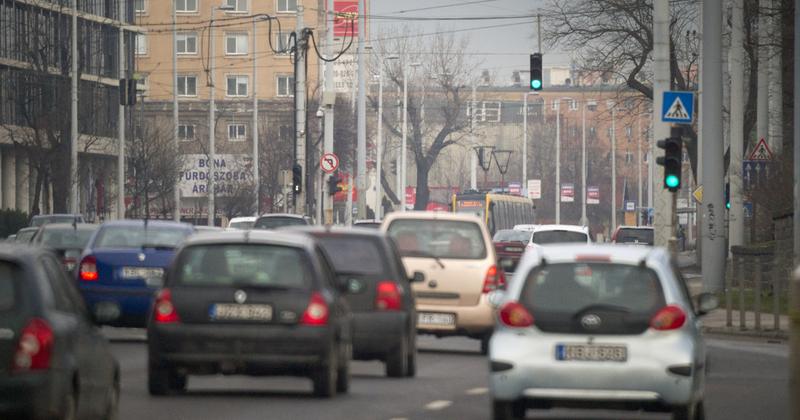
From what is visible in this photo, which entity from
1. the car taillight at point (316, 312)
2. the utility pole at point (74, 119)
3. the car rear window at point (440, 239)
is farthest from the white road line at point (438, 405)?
the utility pole at point (74, 119)

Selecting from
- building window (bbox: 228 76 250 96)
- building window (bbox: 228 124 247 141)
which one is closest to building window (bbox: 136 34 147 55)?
building window (bbox: 228 76 250 96)

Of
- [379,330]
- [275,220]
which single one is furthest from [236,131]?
[379,330]

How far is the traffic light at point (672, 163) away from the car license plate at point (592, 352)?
60.5 ft

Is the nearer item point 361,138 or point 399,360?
point 399,360

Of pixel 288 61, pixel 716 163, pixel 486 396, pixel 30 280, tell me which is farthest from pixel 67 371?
pixel 288 61

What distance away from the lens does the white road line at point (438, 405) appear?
15234 millimetres

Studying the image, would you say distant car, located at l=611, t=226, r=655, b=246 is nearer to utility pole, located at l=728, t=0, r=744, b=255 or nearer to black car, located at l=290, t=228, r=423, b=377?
utility pole, located at l=728, t=0, r=744, b=255

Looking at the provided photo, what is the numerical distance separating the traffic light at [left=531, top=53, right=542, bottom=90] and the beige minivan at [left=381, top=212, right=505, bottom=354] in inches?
808

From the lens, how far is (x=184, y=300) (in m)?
15.1

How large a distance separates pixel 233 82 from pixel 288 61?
4.11 metres

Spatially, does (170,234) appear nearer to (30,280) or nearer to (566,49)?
(30,280)

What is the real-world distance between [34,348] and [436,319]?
38.6 feet

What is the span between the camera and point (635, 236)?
53.3 meters

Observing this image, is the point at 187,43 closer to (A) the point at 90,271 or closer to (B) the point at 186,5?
(B) the point at 186,5
